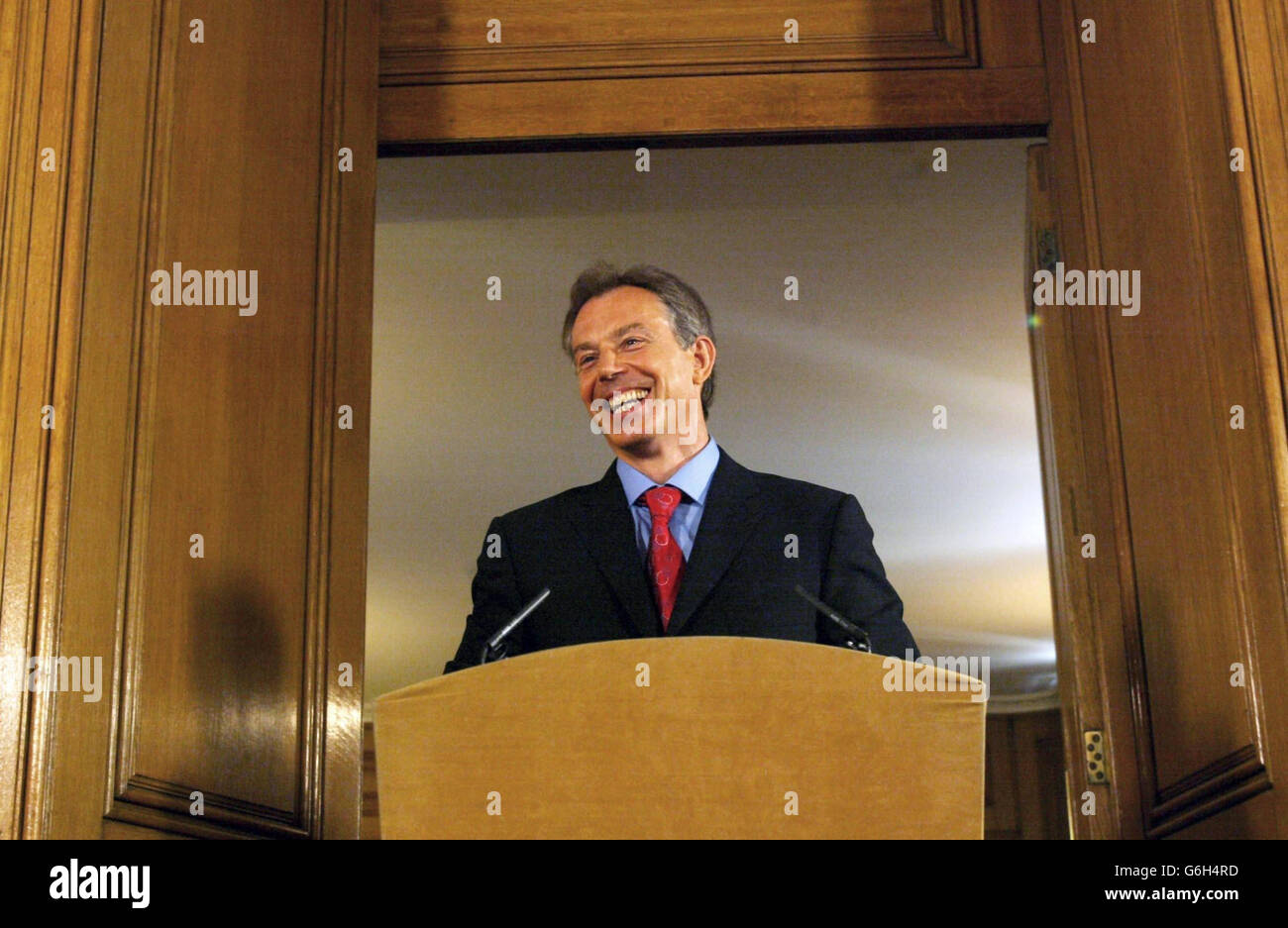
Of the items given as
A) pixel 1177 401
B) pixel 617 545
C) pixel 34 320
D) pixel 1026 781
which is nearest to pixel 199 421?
pixel 34 320

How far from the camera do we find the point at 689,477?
2.72 meters

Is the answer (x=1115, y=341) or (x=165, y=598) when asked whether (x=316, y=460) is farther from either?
(x=1115, y=341)

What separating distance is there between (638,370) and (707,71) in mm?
575

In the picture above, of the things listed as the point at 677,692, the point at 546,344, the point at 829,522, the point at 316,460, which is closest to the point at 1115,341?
the point at 829,522

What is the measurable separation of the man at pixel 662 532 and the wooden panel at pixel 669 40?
0.40 m

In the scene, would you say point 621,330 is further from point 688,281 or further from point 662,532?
point 662,532

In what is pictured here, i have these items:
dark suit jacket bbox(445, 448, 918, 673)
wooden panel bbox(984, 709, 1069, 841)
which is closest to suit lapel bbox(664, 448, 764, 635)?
dark suit jacket bbox(445, 448, 918, 673)

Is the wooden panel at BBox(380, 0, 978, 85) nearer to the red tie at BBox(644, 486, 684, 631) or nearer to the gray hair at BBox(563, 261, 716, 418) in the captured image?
the gray hair at BBox(563, 261, 716, 418)

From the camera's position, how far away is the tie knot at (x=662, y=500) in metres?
2.68

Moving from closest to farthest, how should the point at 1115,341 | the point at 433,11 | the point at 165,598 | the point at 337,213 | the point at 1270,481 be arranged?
the point at 1270,481 → the point at 165,598 → the point at 1115,341 → the point at 337,213 → the point at 433,11

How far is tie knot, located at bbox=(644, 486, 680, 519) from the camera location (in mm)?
2676

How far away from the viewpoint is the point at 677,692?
3.90 ft
